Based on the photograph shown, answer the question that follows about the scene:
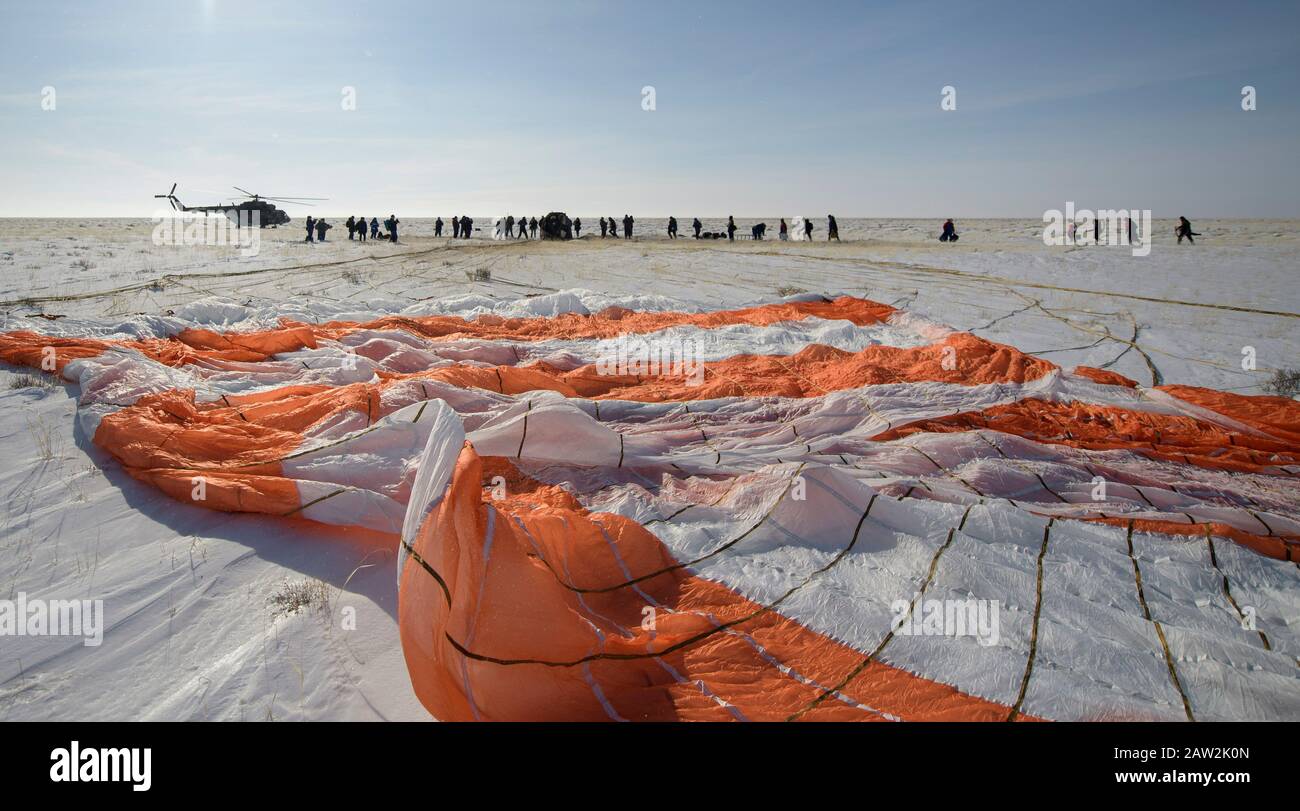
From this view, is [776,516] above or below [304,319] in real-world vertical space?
below

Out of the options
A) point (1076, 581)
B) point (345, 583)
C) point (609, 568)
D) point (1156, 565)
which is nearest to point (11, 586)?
point (345, 583)

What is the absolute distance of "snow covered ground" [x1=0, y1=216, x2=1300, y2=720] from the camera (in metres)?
2.05

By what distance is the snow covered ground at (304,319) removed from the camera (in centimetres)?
205

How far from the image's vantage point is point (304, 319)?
7.87 m

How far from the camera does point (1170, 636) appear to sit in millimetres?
2197

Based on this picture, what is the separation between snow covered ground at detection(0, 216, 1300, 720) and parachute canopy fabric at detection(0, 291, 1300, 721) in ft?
0.93

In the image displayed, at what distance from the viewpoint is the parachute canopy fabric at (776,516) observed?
1958mm

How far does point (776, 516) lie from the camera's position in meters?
2.93

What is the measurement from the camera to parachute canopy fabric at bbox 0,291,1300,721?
6.42 ft

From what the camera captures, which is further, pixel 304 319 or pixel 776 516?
pixel 304 319

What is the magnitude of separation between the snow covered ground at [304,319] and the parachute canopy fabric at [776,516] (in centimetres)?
28

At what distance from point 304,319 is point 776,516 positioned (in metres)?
7.03
